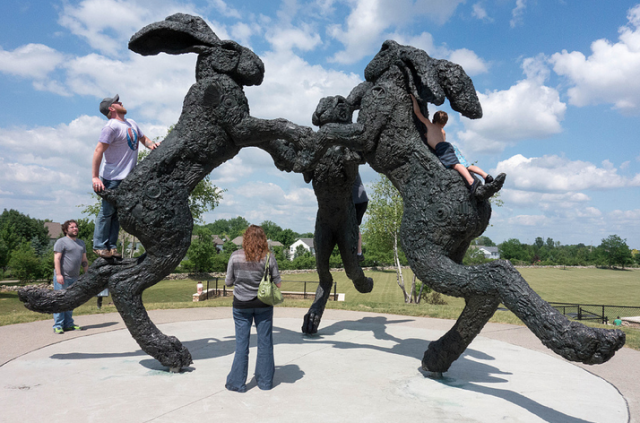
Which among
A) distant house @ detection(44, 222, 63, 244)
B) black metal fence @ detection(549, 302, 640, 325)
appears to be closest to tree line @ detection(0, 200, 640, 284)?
black metal fence @ detection(549, 302, 640, 325)

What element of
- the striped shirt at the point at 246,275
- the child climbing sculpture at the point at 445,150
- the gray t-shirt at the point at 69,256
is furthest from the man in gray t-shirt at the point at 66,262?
the child climbing sculpture at the point at 445,150

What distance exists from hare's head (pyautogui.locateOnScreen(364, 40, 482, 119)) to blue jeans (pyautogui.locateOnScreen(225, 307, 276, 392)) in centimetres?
282

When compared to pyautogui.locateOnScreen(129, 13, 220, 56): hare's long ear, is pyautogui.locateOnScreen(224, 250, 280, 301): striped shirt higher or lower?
lower

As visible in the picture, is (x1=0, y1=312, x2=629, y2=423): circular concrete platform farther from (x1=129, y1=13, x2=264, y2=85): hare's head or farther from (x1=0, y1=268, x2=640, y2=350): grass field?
(x1=129, y1=13, x2=264, y2=85): hare's head

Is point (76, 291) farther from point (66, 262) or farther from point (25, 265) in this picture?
point (25, 265)

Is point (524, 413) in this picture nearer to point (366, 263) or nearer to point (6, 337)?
point (6, 337)

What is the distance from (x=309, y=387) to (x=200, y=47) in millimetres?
3972

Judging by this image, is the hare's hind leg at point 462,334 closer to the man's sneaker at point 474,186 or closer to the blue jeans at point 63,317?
the man's sneaker at point 474,186

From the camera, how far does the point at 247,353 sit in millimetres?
3947

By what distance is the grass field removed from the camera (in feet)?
28.1

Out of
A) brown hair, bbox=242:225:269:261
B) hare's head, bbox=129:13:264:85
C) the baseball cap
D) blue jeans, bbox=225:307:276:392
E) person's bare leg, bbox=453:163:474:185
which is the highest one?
hare's head, bbox=129:13:264:85

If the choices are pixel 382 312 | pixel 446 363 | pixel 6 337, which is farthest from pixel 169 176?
pixel 382 312

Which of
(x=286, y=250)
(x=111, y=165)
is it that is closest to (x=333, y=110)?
(x=111, y=165)

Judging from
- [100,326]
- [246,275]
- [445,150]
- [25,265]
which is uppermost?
[445,150]
